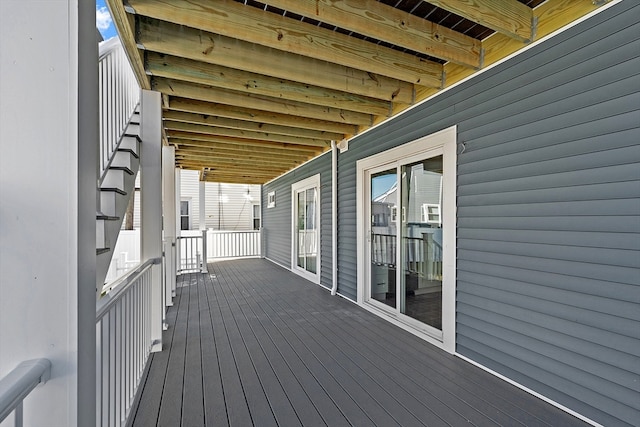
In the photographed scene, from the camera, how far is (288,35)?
2.33 meters

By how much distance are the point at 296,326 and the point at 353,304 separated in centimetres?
125

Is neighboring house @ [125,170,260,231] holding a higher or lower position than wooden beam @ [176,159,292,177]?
lower

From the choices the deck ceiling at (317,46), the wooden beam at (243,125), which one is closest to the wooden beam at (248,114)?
the deck ceiling at (317,46)

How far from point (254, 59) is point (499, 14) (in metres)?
1.89

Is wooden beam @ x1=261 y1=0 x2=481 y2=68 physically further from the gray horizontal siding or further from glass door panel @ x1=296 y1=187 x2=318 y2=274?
glass door panel @ x1=296 y1=187 x2=318 y2=274

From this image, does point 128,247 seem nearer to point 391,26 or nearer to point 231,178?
point 231,178

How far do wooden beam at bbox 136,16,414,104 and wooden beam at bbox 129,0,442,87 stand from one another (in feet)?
1.22

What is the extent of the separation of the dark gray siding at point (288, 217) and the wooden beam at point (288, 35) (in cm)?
288

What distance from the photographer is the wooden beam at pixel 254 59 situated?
7.77 ft

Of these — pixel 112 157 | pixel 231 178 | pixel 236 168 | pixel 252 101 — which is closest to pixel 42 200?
pixel 112 157

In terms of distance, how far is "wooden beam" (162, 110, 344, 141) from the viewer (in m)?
4.00

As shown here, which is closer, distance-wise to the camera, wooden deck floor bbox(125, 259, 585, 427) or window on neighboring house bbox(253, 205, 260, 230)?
wooden deck floor bbox(125, 259, 585, 427)

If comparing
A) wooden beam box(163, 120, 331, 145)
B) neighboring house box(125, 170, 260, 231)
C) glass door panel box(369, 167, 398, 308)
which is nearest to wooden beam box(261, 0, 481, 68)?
glass door panel box(369, 167, 398, 308)

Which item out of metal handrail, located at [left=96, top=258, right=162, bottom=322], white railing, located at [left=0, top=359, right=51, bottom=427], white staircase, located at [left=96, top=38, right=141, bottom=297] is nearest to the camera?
white railing, located at [left=0, top=359, right=51, bottom=427]
